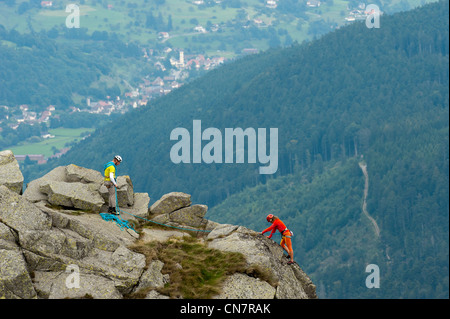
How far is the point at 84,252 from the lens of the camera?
35062 millimetres

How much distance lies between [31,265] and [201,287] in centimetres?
830

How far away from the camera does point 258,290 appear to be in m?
A: 34.2

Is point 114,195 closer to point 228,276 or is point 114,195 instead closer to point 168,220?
point 168,220

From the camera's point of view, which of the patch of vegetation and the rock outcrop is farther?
the patch of vegetation

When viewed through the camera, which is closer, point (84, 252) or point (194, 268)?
point (84, 252)

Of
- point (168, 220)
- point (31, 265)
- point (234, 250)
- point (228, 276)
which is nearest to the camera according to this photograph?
point (31, 265)

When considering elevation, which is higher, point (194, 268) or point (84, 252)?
point (84, 252)

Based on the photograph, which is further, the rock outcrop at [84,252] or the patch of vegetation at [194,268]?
the patch of vegetation at [194,268]

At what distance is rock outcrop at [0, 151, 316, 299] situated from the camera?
31.9 meters

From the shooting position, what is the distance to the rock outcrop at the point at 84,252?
31906 millimetres
